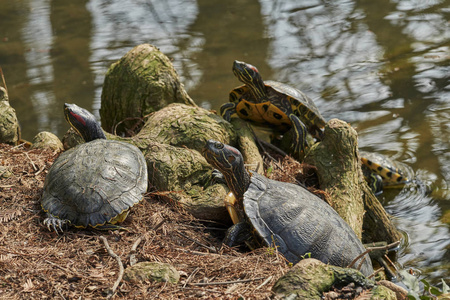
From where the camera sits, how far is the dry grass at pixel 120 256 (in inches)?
127

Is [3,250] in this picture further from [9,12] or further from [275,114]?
[9,12]

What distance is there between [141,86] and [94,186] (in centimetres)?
218

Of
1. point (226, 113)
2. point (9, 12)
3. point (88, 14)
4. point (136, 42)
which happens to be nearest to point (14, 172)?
point (226, 113)

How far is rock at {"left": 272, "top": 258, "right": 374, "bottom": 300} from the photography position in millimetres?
2979

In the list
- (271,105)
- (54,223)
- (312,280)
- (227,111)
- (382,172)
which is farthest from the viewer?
(382,172)

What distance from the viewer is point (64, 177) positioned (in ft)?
13.3

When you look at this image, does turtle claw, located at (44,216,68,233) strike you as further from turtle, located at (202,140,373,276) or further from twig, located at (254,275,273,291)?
twig, located at (254,275,273,291)

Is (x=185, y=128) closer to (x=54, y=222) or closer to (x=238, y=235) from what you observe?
(x=238, y=235)


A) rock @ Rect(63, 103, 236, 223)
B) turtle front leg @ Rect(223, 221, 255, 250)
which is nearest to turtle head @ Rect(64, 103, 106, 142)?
rock @ Rect(63, 103, 236, 223)

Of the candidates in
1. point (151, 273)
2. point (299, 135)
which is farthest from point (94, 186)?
point (299, 135)

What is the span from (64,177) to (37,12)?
29.5 feet

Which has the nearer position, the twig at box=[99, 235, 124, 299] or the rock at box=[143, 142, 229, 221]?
the twig at box=[99, 235, 124, 299]

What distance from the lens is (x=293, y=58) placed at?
379 inches

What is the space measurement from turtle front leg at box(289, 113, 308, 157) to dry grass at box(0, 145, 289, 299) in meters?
1.69
